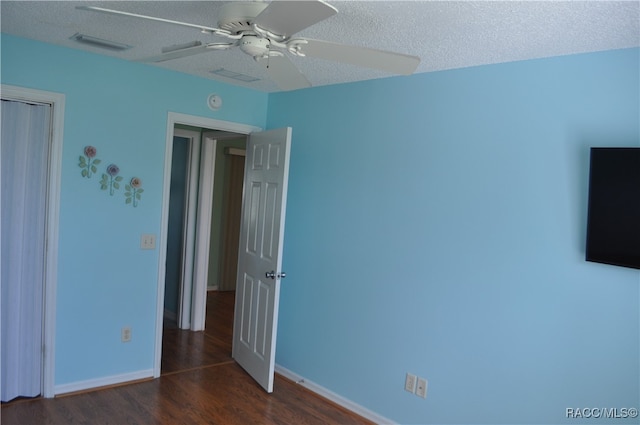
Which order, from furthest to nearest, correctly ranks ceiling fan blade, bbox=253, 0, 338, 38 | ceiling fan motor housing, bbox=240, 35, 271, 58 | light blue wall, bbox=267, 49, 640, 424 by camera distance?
1. light blue wall, bbox=267, 49, 640, 424
2. ceiling fan motor housing, bbox=240, 35, 271, 58
3. ceiling fan blade, bbox=253, 0, 338, 38

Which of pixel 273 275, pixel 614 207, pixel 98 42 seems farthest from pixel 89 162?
pixel 614 207

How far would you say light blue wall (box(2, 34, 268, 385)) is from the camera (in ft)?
10.5

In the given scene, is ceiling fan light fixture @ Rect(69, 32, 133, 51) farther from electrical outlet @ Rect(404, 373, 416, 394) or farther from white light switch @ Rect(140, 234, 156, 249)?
electrical outlet @ Rect(404, 373, 416, 394)

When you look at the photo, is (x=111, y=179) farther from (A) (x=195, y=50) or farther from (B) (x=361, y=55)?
(B) (x=361, y=55)

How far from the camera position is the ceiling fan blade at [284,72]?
2.04m

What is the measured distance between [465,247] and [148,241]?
227cm

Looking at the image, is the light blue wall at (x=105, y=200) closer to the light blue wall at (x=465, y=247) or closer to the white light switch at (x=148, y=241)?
the white light switch at (x=148, y=241)

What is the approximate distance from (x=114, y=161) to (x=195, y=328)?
2.17 metres

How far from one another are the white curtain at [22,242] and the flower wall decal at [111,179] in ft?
1.17

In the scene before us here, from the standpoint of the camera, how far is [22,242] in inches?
122

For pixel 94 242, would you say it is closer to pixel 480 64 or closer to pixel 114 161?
pixel 114 161

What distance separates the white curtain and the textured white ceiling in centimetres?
58

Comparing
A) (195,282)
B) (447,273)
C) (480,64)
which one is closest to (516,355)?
(447,273)

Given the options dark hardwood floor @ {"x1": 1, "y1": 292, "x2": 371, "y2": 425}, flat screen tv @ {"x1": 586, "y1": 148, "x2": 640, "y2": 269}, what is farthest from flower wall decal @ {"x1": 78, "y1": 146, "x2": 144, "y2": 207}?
flat screen tv @ {"x1": 586, "y1": 148, "x2": 640, "y2": 269}
